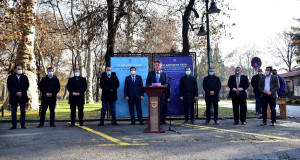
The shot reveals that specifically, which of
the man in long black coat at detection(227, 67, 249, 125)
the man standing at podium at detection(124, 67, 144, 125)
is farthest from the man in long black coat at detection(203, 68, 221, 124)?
the man standing at podium at detection(124, 67, 144, 125)

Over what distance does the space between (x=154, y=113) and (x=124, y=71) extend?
395cm

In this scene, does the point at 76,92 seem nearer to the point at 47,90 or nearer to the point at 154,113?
the point at 47,90

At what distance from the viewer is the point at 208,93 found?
35.0 ft

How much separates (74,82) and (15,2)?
6563 mm

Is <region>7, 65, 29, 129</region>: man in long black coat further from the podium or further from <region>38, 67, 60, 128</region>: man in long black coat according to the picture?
the podium

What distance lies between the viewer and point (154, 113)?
26.9ft

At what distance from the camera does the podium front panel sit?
816 cm

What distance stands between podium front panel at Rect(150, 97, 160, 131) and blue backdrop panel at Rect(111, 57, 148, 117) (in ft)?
11.4

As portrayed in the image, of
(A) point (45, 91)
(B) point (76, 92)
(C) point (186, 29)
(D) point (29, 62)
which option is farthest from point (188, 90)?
(D) point (29, 62)

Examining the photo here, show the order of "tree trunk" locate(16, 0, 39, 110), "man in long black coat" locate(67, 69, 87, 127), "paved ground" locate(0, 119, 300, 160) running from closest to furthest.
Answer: "paved ground" locate(0, 119, 300, 160) → "man in long black coat" locate(67, 69, 87, 127) → "tree trunk" locate(16, 0, 39, 110)

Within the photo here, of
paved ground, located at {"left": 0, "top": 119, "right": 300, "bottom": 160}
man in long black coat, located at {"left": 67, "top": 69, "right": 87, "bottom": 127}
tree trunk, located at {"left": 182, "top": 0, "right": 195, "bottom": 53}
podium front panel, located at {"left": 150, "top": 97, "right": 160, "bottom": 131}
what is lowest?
paved ground, located at {"left": 0, "top": 119, "right": 300, "bottom": 160}

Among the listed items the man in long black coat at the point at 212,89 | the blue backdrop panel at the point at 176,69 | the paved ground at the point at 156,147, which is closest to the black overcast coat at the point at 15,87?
the paved ground at the point at 156,147

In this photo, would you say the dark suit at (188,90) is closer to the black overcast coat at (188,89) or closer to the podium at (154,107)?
the black overcast coat at (188,89)

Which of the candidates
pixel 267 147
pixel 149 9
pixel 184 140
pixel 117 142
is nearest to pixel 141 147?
pixel 117 142
